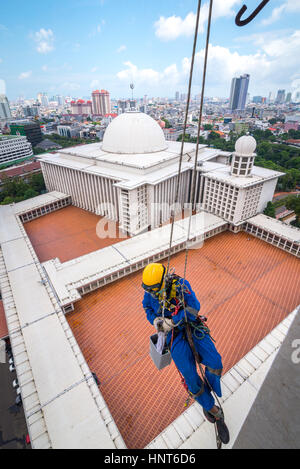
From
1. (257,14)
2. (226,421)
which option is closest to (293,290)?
(226,421)

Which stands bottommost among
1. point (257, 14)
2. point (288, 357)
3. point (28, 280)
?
point (28, 280)

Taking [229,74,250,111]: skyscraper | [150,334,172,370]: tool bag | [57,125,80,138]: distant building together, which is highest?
[229,74,250,111]: skyscraper

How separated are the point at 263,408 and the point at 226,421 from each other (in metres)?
2.27

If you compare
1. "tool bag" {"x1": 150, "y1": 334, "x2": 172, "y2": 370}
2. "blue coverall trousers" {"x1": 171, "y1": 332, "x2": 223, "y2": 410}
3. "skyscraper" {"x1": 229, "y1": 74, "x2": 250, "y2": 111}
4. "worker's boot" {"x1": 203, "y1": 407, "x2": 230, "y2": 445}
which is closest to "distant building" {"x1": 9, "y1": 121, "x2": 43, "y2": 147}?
"tool bag" {"x1": 150, "y1": 334, "x2": 172, "y2": 370}

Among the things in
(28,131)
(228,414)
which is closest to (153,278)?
(228,414)

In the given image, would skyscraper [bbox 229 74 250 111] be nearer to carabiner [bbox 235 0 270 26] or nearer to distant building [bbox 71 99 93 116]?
distant building [bbox 71 99 93 116]

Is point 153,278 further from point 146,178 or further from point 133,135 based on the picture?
point 133,135

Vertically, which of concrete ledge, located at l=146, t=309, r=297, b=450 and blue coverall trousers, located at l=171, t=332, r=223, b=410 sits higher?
blue coverall trousers, located at l=171, t=332, r=223, b=410

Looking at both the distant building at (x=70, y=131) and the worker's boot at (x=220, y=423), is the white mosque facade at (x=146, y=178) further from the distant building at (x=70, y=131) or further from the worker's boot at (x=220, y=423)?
the distant building at (x=70, y=131)

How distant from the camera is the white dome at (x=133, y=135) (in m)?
26.2

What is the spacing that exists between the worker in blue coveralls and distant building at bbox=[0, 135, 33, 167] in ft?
207

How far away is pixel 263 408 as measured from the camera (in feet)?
10.2

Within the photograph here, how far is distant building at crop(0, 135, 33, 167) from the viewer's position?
55.4 meters

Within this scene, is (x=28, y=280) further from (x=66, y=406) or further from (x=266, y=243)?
(x=266, y=243)
